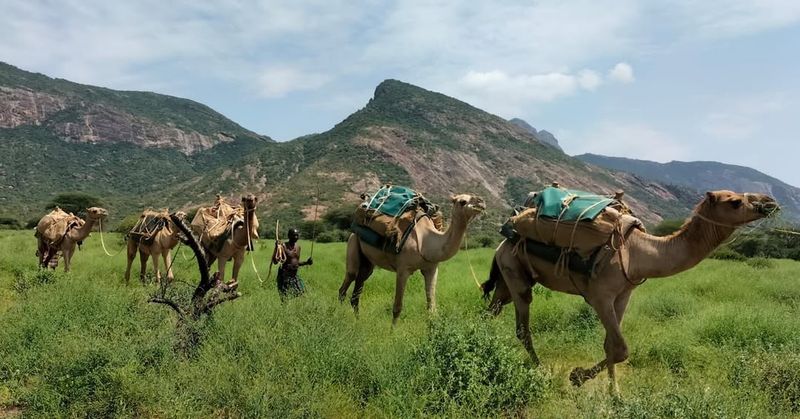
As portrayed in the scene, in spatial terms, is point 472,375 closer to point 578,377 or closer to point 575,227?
point 578,377

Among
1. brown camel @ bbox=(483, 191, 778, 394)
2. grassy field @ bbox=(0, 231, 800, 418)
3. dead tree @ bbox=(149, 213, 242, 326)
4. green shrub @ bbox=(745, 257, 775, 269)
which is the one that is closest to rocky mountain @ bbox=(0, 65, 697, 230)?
green shrub @ bbox=(745, 257, 775, 269)

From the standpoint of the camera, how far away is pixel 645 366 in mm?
7453

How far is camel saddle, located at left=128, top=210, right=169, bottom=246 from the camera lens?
45.2 feet

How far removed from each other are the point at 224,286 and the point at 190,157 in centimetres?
11205

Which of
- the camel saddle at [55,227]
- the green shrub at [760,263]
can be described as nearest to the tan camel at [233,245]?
the camel saddle at [55,227]

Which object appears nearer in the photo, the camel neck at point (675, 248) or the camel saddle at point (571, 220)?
the camel neck at point (675, 248)

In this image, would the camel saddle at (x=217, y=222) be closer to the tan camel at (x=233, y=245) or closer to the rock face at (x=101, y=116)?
the tan camel at (x=233, y=245)

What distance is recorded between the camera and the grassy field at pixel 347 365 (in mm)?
5023

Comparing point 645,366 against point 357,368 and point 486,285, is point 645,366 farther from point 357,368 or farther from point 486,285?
point 357,368

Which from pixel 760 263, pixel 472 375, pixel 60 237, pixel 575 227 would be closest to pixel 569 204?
pixel 575 227

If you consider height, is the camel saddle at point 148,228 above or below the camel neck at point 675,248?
below

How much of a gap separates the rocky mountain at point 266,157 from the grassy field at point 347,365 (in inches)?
1721

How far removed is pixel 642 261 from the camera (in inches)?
241

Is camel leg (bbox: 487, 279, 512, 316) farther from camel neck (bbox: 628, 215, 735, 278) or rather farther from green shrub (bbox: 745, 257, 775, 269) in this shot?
green shrub (bbox: 745, 257, 775, 269)
